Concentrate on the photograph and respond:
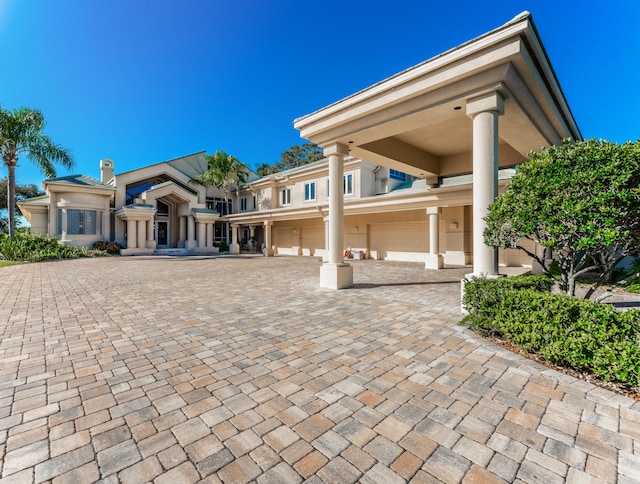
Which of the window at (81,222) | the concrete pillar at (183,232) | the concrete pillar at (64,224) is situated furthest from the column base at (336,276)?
the concrete pillar at (183,232)

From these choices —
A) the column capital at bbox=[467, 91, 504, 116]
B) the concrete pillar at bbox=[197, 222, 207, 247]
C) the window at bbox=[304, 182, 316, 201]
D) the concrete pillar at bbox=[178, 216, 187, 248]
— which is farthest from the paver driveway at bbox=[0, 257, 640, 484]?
the concrete pillar at bbox=[178, 216, 187, 248]

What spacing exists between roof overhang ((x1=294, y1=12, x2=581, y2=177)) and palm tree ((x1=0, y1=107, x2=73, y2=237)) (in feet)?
65.5

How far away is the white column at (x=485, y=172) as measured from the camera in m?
5.80

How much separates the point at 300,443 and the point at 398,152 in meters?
9.80

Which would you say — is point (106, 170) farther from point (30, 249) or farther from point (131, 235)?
point (30, 249)

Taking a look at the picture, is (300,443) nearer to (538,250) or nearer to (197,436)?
(197,436)

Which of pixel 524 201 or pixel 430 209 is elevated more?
pixel 430 209

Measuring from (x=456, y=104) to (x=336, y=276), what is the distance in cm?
517

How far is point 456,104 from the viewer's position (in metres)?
6.43

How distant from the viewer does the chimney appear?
29.3 meters

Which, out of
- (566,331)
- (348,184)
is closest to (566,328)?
(566,331)

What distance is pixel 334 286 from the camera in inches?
352

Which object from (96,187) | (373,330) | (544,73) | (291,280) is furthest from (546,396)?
(96,187)

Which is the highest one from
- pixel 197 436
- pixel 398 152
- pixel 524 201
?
pixel 398 152
